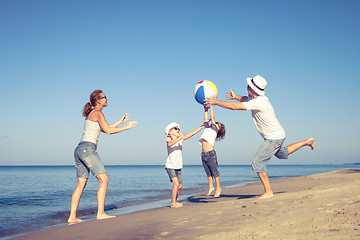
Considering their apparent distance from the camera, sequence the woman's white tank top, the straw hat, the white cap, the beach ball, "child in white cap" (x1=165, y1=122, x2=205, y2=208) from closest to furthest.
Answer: the woman's white tank top, the straw hat, "child in white cap" (x1=165, y1=122, x2=205, y2=208), the white cap, the beach ball

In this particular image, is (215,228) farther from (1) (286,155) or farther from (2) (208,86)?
(2) (208,86)

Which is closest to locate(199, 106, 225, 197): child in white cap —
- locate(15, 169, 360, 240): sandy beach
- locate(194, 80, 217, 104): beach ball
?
locate(194, 80, 217, 104): beach ball

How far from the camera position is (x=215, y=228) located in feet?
12.5

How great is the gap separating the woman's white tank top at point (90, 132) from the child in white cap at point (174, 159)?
5.43ft

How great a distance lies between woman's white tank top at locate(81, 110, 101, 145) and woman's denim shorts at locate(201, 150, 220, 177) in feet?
9.58

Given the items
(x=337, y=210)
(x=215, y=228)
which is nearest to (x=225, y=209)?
(x=215, y=228)

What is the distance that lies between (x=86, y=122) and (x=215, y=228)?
314cm

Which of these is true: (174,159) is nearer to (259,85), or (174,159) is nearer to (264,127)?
(264,127)

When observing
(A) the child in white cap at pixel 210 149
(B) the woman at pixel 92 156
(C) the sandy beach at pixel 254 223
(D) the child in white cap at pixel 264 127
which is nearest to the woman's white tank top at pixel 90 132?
(B) the woman at pixel 92 156

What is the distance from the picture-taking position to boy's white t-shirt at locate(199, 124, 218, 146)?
302 inches

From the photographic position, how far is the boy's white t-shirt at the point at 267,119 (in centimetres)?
589

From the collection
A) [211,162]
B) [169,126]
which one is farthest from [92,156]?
[211,162]

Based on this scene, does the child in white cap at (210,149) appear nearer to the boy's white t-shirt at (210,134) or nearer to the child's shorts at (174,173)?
the boy's white t-shirt at (210,134)

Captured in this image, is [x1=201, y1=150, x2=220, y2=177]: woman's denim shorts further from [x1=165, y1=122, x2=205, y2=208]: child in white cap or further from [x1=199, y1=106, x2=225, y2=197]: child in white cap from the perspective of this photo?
[x1=165, y1=122, x2=205, y2=208]: child in white cap
